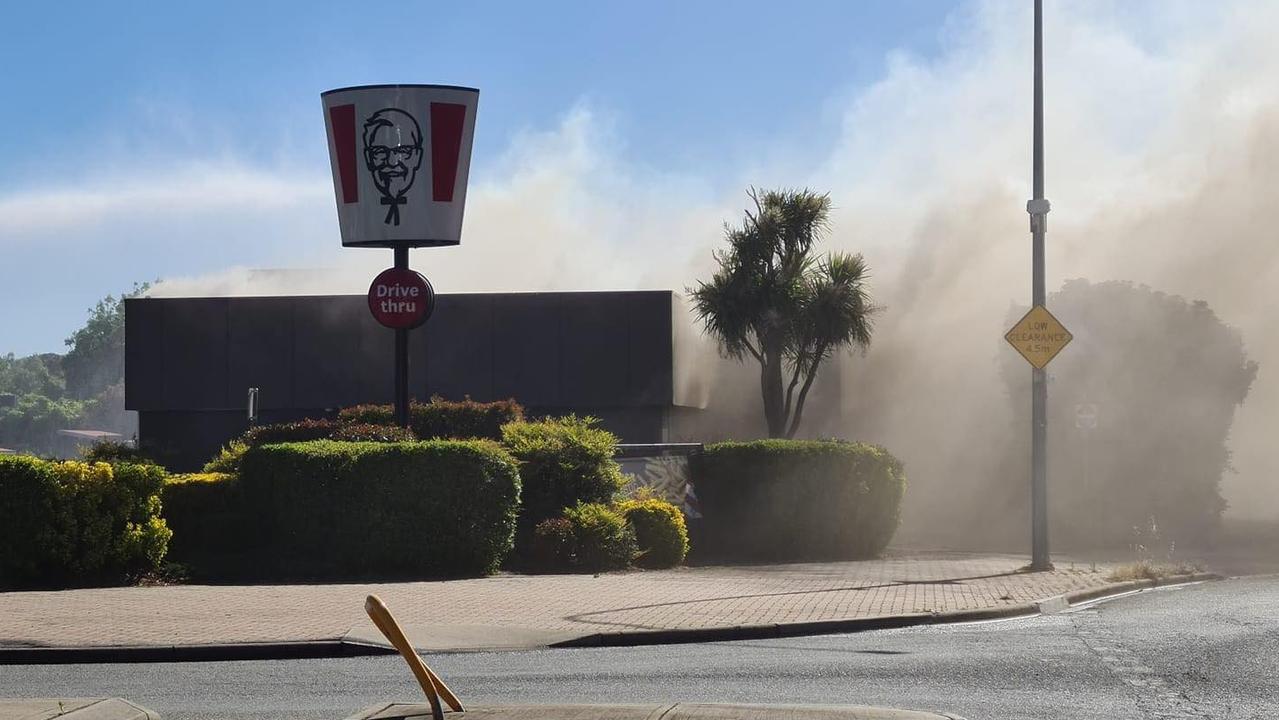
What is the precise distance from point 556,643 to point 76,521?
312 inches

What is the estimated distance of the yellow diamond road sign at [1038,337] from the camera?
70.0ft

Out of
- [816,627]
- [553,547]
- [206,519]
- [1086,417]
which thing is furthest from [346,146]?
[1086,417]

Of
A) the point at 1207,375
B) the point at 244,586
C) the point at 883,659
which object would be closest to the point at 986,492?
the point at 1207,375

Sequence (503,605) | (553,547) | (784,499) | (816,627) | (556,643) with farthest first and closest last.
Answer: (784,499), (553,547), (503,605), (816,627), (556,643)

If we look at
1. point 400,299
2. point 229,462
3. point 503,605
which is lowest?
point 503,605

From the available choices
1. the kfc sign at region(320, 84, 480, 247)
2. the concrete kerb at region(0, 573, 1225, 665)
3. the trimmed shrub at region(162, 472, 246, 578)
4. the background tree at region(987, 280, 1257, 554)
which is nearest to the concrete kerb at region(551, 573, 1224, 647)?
the concrete kerb at region(0, 573, 1225, 665)

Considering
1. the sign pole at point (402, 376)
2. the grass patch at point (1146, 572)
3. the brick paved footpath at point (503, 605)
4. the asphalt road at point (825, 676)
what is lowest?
the grass patch at point (1146, 572)

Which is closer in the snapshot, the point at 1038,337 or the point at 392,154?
the point at 1038,337

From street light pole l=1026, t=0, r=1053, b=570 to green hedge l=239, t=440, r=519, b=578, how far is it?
319 inches

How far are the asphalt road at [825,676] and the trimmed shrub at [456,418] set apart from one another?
14275 millimetres

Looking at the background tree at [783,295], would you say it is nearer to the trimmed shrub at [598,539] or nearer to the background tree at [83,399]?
the trimmed shrub at [598,539]

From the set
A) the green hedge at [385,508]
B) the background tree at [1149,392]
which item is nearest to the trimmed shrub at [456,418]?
the green hedge at [385,508]

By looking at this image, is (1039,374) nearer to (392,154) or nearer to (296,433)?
(392,154)

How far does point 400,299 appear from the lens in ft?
74.5
